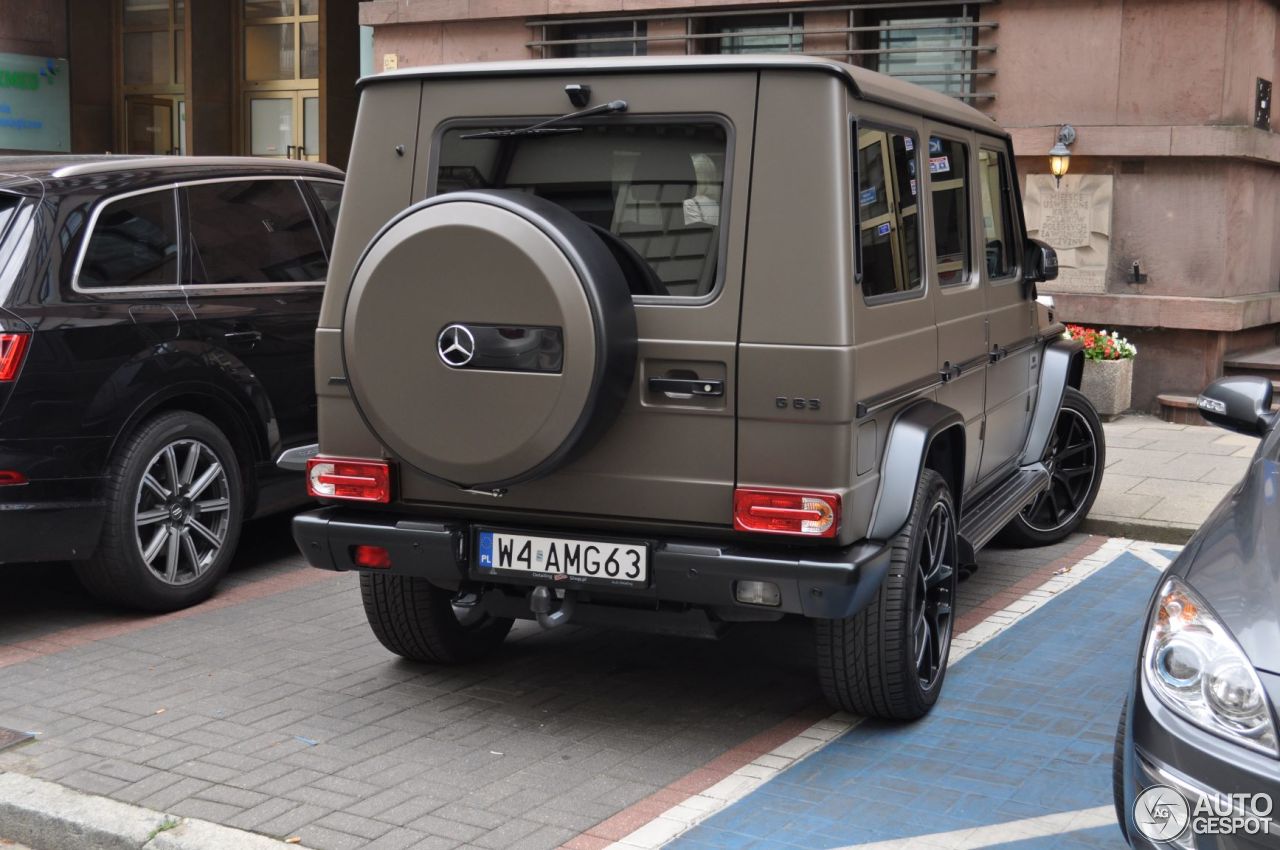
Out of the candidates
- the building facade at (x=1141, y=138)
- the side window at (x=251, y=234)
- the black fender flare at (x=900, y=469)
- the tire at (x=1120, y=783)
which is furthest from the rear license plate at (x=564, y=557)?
the building facade at (x=1141, y=138)

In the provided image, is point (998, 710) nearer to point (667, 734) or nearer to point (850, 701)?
point (850, 701)

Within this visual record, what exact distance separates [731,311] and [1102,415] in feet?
26.8

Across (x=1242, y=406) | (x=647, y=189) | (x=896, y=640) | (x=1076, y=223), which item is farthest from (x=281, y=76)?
(x=1242, y=406)

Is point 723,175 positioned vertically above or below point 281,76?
below

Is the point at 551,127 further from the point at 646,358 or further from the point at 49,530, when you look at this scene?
the point at 49,530

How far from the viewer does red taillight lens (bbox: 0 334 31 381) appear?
568 centimetres

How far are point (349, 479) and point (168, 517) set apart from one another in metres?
1.77

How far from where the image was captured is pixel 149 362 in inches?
245

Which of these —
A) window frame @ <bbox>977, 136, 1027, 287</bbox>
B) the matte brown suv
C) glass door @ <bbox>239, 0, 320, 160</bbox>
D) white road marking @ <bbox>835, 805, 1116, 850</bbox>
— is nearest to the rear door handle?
the matte brown suv

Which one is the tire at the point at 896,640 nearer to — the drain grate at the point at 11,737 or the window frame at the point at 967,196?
the window frame at the point at 967,196

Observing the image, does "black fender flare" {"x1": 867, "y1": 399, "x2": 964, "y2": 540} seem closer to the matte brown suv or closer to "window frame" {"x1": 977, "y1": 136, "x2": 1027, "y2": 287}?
the matte brown suv

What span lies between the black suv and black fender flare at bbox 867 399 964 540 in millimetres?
2184

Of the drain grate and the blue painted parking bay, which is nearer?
the blue painted parking bay

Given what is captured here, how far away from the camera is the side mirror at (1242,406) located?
4.78 meters
